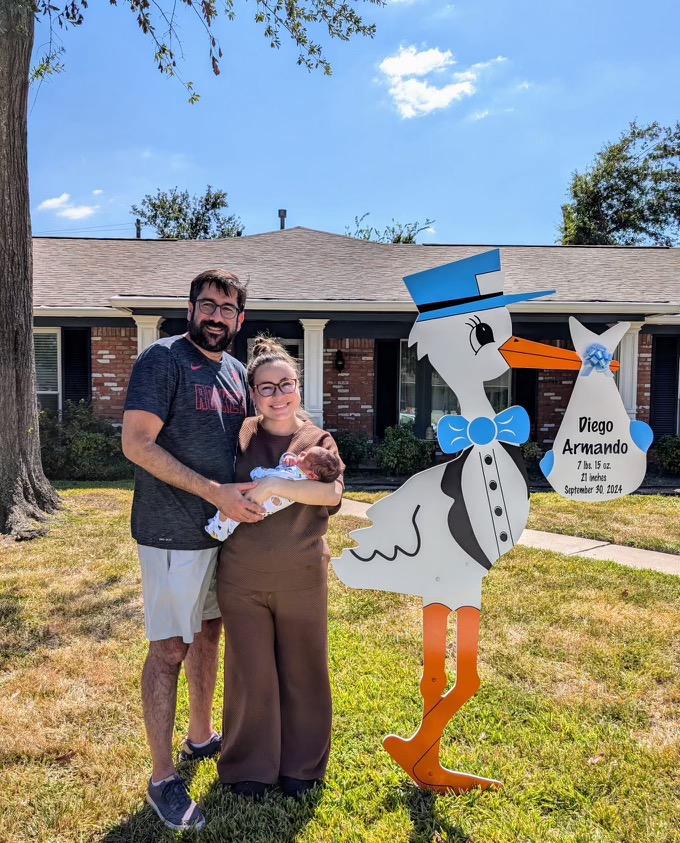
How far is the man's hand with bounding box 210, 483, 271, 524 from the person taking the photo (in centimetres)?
206

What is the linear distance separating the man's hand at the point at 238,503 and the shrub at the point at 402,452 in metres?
7.75

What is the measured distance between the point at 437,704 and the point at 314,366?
8.13 metres

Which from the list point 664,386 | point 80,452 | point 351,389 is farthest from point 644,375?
point 80,452

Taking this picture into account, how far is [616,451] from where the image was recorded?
239 centimetres

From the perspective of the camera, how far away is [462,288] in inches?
91.3

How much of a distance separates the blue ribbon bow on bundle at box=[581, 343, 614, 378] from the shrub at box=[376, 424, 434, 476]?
7423mm

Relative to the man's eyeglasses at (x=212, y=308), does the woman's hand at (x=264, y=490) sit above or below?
below

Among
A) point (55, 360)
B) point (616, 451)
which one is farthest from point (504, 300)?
point (55, 360)

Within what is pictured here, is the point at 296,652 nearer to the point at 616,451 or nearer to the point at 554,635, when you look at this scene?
the point at 616,451

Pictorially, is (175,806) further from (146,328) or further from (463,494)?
(146,328)

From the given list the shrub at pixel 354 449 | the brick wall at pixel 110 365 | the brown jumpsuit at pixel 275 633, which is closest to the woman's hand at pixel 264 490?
the brown jumpsuit at pixel 275 633

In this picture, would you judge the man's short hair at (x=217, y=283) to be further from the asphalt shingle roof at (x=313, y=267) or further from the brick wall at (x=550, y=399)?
the brick wall at (x=550, y=399)

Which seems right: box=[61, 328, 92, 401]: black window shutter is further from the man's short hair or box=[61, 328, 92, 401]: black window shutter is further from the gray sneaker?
the gray sneaker

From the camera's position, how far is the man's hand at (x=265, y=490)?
2037 mm
